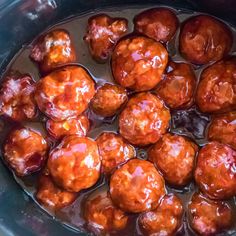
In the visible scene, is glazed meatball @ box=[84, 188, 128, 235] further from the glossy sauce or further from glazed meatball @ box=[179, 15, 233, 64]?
glazed meatball @ box=[179, 15, 233, 64]

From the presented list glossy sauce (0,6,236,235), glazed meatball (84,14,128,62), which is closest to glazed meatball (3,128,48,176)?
glossy sauce (0,6,236,235)

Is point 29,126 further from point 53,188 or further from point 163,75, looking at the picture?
point 163,75

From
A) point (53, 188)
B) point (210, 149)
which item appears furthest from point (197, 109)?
point (53, 188)

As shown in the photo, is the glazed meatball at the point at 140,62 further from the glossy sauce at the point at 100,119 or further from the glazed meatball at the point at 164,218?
the glazed meatball at the point at 164,218

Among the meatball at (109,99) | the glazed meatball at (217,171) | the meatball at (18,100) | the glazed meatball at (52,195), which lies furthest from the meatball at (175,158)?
the meatball at (18,100)

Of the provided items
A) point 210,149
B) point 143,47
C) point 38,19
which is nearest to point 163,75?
point 143,47

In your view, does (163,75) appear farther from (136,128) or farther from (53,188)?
(53,188)

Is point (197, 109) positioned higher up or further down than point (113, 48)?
further down

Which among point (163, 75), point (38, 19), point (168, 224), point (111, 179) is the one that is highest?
point (38, 19)
